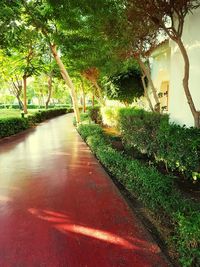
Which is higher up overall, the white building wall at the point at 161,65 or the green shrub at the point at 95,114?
the white building wall at the point at 161,65

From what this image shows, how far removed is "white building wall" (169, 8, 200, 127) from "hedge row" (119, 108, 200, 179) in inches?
28.4

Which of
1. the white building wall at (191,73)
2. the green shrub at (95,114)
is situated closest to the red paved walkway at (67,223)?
the white building wall at (191,73)

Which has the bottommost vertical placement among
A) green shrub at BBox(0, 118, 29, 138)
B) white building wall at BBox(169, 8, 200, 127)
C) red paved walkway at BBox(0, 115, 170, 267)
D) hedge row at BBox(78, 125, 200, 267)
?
red paved walkway at BBox(0, 115, 170, 267)

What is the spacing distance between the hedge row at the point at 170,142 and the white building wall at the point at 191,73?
0.72 m

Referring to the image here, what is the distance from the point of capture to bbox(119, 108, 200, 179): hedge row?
484 cm

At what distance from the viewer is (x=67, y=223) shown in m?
3.84

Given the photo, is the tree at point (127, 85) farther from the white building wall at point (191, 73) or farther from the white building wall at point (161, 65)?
the white building wall at point (191, 73)

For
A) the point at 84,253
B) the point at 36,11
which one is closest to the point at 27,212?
the point at 84,253

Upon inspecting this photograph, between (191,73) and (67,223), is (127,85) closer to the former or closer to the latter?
(191,73)

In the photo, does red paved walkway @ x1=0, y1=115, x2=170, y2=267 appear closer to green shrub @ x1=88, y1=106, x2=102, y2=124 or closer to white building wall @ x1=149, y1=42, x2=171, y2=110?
white building wall @ x1=149, y1=42, x2=171, y2=110

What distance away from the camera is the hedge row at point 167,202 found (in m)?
2.79

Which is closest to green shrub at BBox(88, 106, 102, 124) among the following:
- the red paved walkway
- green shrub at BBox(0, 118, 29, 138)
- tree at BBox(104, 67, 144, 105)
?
green shrub at BBox(0, 118, 29, 138)

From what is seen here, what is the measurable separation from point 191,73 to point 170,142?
2.45m

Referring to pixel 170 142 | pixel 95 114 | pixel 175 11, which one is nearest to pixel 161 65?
pixel 175 11
